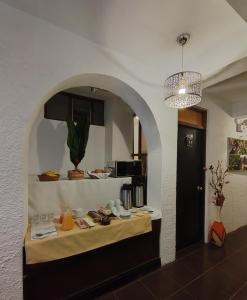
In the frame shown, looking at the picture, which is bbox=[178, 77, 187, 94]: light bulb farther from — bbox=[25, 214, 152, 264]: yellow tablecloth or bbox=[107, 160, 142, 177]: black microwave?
bbox=[25, 214, 152, 264]: yellow tablecloth

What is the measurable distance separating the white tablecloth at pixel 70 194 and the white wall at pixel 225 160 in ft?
5.74

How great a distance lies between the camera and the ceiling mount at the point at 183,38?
1.64 m

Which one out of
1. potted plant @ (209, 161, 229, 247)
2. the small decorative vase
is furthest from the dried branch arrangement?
the small decorative vase

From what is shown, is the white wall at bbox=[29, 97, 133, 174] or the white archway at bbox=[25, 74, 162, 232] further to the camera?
the white wall at bbox=[29, 97, 133, 174]

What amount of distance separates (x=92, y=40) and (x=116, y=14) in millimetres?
380

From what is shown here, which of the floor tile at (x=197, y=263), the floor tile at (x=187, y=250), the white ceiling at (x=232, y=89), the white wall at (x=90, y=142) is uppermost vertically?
the white ceiling at (x=232, y=89)

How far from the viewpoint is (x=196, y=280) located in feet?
6.60

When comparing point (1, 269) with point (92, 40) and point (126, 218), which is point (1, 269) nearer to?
point (126, 218)

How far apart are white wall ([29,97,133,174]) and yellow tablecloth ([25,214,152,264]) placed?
1254 millimetres

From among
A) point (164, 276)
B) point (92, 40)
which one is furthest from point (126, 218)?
point (92, 40)

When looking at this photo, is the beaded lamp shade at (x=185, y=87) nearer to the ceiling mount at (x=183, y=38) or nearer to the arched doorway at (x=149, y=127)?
the ceiling mount at (x=183, y=38)

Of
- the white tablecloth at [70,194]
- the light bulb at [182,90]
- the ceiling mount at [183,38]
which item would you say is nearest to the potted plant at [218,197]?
the white tablecloth at [70,194]

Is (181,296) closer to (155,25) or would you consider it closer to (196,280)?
(196,280)

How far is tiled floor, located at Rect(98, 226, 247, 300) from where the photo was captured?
70.7 inches
